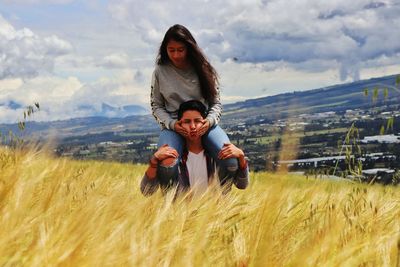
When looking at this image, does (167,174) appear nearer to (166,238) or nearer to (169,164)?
(169,164)

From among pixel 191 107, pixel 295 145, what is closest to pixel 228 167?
pixel 191 107

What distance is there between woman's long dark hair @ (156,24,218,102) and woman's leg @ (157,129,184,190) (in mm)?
634

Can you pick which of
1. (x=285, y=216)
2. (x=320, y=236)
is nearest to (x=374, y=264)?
(x=320, y=236)

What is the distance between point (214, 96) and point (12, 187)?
3.77 metres

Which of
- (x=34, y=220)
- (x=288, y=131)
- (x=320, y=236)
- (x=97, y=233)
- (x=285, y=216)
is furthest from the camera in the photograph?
(x=285, y=216)

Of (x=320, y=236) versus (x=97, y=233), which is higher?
(x=97, y=233)

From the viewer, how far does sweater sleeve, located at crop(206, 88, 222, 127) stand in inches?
217

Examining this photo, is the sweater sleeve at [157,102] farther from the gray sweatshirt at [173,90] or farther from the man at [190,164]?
the man at [190,164]

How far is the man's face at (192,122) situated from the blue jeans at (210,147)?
0.14 meters

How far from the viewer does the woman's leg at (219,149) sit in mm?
5375

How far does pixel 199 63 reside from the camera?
582 centimetres

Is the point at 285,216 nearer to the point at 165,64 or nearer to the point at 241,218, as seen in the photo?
the point at 241,218

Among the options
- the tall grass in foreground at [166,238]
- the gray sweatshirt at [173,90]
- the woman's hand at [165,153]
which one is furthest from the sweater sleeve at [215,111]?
the tall grass in foreground at [166,238]

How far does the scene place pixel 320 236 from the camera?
1963mm
